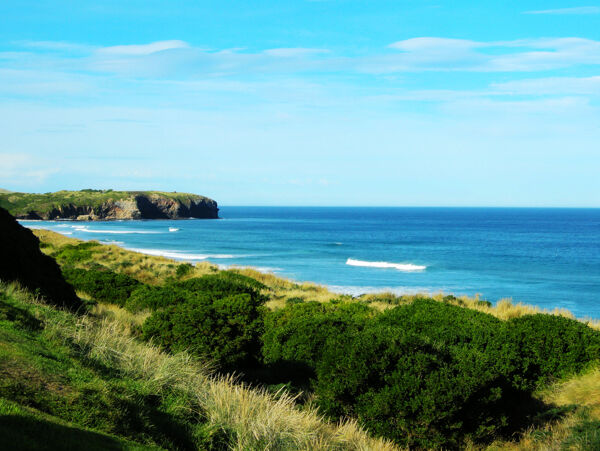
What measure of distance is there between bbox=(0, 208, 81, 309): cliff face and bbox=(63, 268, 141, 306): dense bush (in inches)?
175

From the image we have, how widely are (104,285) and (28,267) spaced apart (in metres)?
5.98

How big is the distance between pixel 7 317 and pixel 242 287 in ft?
31.0

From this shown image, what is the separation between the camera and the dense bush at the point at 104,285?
1725cm

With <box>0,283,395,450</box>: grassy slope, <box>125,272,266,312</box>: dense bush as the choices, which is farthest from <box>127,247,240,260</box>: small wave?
<box>0,283,395,450</box>: grassy slope

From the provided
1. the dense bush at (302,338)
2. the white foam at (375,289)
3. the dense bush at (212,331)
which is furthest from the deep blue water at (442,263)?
the dense bush at (302,338)

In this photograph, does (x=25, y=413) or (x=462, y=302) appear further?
(x=462, y=302)

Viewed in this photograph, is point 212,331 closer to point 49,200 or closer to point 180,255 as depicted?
point 180,255

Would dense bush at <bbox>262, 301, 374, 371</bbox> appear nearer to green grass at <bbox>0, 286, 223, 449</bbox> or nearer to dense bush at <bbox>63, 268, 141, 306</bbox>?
green grass at <bbox>0, 286, 223, 449</bbox>

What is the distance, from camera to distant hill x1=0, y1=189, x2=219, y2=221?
13450 cm

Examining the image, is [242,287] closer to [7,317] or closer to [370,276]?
[7,317]

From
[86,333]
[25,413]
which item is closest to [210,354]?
[86,333]

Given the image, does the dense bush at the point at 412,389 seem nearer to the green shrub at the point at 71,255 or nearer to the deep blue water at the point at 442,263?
the green shrub at the point at 71,255

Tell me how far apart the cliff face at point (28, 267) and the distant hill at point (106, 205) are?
398 feet

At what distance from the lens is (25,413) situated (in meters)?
4.40
